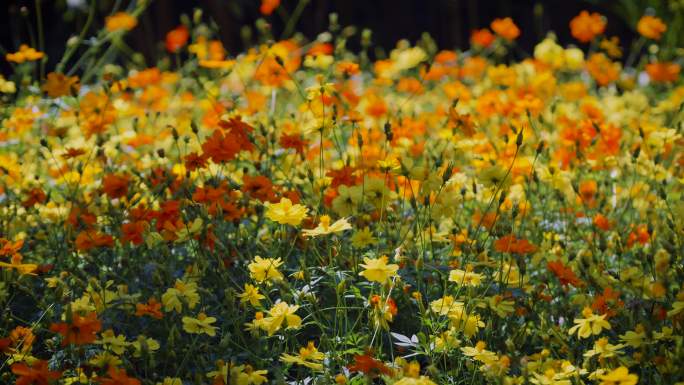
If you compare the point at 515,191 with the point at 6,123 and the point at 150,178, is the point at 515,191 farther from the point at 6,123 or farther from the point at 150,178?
the point at 6,123

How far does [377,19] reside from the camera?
9.70 metres

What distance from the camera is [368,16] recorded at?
9.65 m

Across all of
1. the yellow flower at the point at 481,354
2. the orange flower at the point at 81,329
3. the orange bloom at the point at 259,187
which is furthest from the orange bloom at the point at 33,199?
the yellow flower at the point at 481,354

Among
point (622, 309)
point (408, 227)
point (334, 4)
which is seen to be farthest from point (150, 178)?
point (334, 4)

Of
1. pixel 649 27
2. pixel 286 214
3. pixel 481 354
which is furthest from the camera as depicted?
pixel 649 27

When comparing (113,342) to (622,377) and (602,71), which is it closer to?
(622,377)

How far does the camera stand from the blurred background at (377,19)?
8.07 meters

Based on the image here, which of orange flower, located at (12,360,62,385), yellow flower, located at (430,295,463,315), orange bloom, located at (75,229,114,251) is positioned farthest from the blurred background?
orange flower, located at (12,360,62,385)

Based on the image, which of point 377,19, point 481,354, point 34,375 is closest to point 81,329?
point 34,375

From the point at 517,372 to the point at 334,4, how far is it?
24.9 ft

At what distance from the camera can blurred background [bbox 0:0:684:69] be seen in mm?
8070

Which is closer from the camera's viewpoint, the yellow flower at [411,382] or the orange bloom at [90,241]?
the yellow flower at [411,382]

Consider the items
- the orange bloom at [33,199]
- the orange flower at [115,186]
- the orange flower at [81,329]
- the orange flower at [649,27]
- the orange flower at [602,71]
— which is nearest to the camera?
the orange flower at [81,329]

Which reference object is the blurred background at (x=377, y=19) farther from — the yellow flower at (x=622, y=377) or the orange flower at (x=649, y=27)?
the yellow flower at (x=622, y=377)
